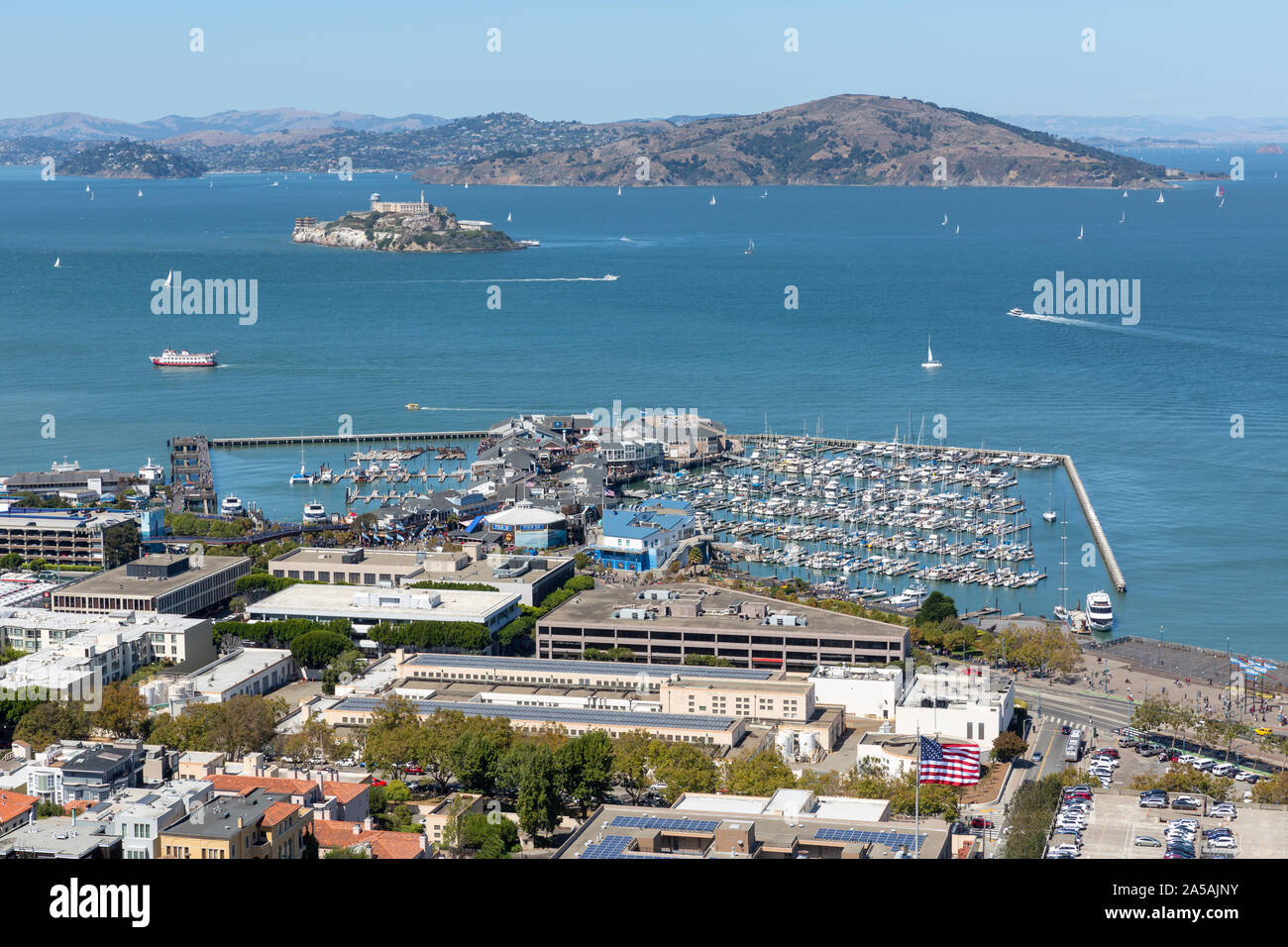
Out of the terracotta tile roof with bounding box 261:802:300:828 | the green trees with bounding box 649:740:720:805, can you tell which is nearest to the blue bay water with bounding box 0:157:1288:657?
the green trees with bounding box 649:740:720:805

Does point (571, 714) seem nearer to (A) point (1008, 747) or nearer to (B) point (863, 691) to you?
(B) point (863, 691)

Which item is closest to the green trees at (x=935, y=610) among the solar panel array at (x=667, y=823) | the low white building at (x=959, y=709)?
the low white building at (x=959, y=709)

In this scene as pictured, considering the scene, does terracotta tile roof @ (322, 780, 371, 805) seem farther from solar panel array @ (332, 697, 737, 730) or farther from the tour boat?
the tour boat

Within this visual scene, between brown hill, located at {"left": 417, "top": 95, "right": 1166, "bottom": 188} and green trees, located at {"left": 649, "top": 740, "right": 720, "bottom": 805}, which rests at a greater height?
brown hill, located at {"left": 417, "top": 95, "right": 1166, "bottom": 188}

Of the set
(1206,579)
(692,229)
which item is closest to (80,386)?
(1206,579)

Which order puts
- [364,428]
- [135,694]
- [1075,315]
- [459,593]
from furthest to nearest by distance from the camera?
1. [1075,315]
2. [364,428]
3. [459,593]
4. [135,694]
